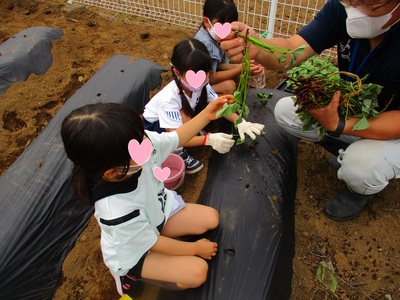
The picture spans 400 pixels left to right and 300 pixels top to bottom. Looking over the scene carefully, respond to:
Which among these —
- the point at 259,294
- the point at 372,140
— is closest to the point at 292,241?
the point at 259,294

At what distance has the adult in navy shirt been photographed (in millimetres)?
1719

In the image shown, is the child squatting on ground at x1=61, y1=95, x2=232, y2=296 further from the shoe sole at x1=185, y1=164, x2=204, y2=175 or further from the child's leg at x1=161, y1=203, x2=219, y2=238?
the shoe sole at x1=185, y1=164, x2=204, y2=175

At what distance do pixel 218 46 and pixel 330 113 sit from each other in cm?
148

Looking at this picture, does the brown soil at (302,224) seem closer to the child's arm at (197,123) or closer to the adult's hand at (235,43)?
the child's arm at (197,123)

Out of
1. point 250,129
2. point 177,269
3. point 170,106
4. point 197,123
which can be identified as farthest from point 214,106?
point 177,269

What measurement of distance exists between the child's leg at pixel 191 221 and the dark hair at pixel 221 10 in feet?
5.20

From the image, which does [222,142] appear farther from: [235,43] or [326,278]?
[326,278]

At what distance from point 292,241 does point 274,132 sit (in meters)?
0.81

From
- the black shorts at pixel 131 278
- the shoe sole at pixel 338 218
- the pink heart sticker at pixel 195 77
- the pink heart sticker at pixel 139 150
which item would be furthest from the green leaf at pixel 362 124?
the black shorts at pixel 131 278

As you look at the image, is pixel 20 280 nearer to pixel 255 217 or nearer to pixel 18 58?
pixel 255 217

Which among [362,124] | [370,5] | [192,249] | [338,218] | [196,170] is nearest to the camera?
[370,5]

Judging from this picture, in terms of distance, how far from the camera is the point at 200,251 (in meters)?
1.70

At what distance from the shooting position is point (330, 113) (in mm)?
1778

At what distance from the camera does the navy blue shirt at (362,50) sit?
5.83ft
